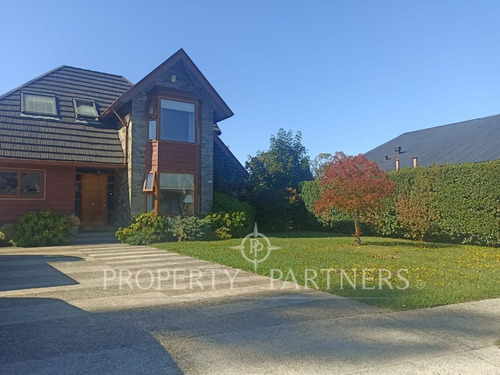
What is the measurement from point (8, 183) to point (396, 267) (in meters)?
14.2

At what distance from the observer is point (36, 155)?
599 inches

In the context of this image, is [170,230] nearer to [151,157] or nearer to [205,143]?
[151,157]

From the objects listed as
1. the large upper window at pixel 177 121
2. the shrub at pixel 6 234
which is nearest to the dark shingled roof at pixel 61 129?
the large upper window at pixel 177 121

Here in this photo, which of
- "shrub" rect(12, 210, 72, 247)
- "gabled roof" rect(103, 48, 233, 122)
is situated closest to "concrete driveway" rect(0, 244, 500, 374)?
"shrub" rect(12, 210, 72, 247)

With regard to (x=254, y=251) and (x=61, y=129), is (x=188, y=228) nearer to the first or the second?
(x=254, y=251)

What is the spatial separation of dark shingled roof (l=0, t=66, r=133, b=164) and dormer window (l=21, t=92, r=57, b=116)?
22 cm

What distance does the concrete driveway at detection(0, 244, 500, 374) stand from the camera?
12.9ft

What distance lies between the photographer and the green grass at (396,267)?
670 centimetres

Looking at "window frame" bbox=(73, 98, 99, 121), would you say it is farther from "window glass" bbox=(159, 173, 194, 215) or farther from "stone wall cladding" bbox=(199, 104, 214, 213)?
"stone wall cladding" bbox=(199, 104, 214, 213)

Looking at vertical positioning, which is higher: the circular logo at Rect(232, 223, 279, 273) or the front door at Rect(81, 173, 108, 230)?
the front door at Rect(81, 173, 108, 230)

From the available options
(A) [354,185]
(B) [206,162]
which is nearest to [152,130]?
(B) [206,162]

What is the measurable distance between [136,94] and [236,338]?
13989mm

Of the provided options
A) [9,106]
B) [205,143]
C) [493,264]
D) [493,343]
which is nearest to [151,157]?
[205,143]

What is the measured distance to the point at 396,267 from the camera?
9.41m
